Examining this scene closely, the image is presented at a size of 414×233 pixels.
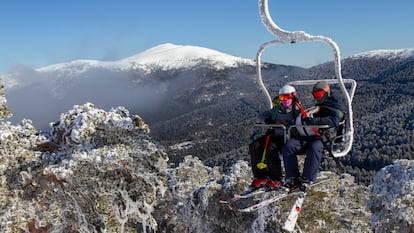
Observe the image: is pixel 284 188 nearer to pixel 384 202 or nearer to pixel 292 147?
pixel 292 147

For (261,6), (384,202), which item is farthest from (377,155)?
(261,6)

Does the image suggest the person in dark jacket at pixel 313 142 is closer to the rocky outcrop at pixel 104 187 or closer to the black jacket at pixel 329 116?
the black jacket at pixel 329 116

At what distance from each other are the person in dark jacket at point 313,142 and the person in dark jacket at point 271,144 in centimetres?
37

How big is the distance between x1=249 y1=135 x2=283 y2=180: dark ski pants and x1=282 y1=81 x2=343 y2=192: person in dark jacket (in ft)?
1.48

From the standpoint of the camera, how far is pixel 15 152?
11.6 meters

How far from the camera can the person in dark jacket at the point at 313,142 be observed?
8469mm

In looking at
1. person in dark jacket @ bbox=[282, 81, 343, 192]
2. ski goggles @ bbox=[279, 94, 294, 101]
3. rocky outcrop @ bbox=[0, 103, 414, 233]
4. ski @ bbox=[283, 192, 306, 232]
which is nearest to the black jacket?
person in dark jacket @ bbox=[282, 81, 343, 192]

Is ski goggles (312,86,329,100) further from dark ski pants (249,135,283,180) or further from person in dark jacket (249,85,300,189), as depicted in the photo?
A: dark ski pants (249,135,283,180)

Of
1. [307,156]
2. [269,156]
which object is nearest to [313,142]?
[307,156]

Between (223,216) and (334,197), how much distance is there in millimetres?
4072

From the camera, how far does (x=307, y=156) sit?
856 centimetres

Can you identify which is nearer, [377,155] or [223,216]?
[223,216]

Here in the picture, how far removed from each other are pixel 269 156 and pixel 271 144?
276mm

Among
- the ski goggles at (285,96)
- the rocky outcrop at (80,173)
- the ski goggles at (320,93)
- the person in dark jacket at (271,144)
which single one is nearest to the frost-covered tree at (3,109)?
the rocky outcrop at (80,173)
